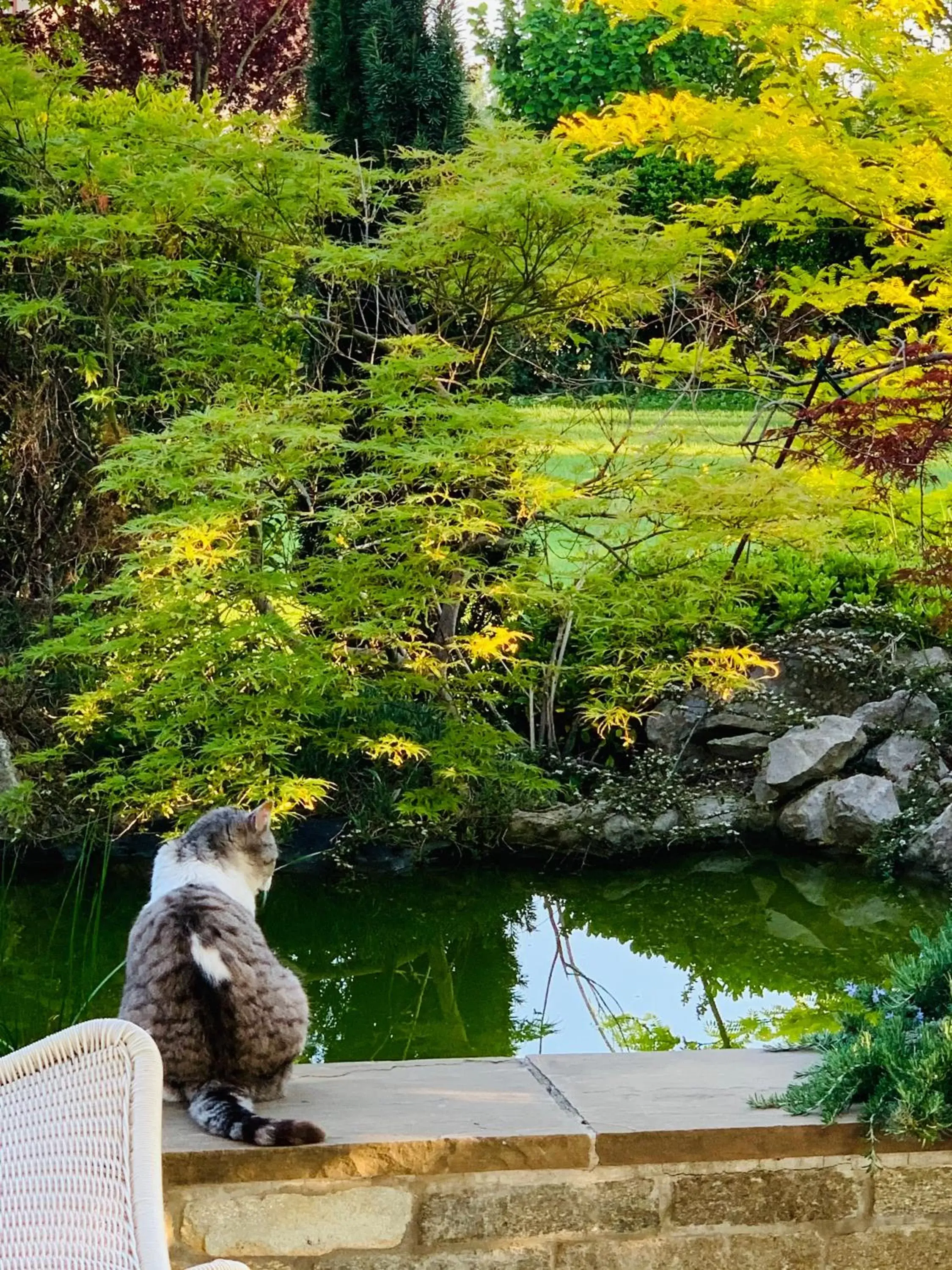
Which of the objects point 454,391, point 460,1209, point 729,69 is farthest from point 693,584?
point 729,69

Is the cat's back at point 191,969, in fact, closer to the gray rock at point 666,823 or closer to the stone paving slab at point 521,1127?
the stone paving slab at point 521,1127

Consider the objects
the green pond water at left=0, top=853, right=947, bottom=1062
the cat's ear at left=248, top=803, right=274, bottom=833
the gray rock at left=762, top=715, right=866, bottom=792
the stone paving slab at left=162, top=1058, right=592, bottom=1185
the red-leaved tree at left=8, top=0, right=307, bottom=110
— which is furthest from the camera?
the red-leaved tree at left=8, top=0, right=307, bottom=110

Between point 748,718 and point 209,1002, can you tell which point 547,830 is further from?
point 209,1002

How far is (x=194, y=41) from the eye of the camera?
10008 mm

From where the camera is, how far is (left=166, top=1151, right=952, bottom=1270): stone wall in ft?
6.18

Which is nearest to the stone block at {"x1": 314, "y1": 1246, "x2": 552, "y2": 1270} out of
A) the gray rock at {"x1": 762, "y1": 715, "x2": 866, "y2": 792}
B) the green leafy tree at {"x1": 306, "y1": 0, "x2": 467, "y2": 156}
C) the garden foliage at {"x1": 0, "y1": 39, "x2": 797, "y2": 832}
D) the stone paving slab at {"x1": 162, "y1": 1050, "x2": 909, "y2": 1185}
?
the stone paving slab at {"x1": 162, "y1": 1050, "x2": 909, "y2": 1185}

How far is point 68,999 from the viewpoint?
3346 mm

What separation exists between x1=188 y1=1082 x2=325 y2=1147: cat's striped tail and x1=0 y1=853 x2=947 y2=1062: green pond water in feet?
4.42

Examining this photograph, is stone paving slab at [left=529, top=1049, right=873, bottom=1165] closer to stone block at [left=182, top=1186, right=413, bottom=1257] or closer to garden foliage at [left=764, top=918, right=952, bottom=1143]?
garden foliage at [left=764, top=918, right=952, bottom=1143]

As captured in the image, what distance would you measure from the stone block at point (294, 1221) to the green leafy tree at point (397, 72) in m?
5.23

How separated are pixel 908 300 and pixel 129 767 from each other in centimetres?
334

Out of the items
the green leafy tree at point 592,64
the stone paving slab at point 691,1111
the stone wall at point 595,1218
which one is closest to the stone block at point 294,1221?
the stone wall at point 595,1218

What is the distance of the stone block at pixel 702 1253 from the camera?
6.39ft

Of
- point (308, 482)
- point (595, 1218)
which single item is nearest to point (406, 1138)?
point (595, 1218)
